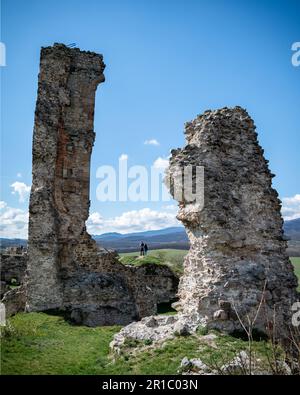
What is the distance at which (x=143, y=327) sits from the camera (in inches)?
331

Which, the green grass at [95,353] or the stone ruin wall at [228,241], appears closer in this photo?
the green grass at [95,353]

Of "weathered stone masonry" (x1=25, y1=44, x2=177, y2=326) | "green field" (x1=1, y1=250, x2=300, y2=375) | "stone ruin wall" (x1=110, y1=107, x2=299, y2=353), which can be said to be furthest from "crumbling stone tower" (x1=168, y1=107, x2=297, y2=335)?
"weathered stone masonry" (x1=25, y1=44, x2=177, y2=326)

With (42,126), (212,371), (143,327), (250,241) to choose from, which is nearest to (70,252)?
(42,126)

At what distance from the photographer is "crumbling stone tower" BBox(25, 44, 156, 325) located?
44.6 feet

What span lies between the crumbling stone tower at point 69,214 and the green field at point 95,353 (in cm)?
360

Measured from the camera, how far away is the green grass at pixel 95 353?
656 centimetres

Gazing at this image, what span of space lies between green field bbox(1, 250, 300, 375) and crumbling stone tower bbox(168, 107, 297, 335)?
84 cm

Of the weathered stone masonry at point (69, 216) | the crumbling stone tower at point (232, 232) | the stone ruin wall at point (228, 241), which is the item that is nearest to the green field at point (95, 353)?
the stone ruin wall at point (228, 241)

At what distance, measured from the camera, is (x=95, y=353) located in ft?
26.8

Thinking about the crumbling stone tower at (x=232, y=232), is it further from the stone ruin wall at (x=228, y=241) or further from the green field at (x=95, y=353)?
the green field at (x=95, y=353)

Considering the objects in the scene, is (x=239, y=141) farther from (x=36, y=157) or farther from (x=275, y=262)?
(x=36, y=157)

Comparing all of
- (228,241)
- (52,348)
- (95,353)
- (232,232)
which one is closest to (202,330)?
(228,241)

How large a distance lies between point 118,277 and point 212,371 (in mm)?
9203

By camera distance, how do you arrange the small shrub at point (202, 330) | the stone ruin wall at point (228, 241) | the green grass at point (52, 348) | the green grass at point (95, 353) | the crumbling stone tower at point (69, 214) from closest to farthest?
1. the green grass at point (95, 353)
2. the green grass at point (52, 348)
3. the small shrub at point (202, 330)
4. the stone ruin wall at point (228, 241)
5. the crumbling stone tower at point (69, 214)
